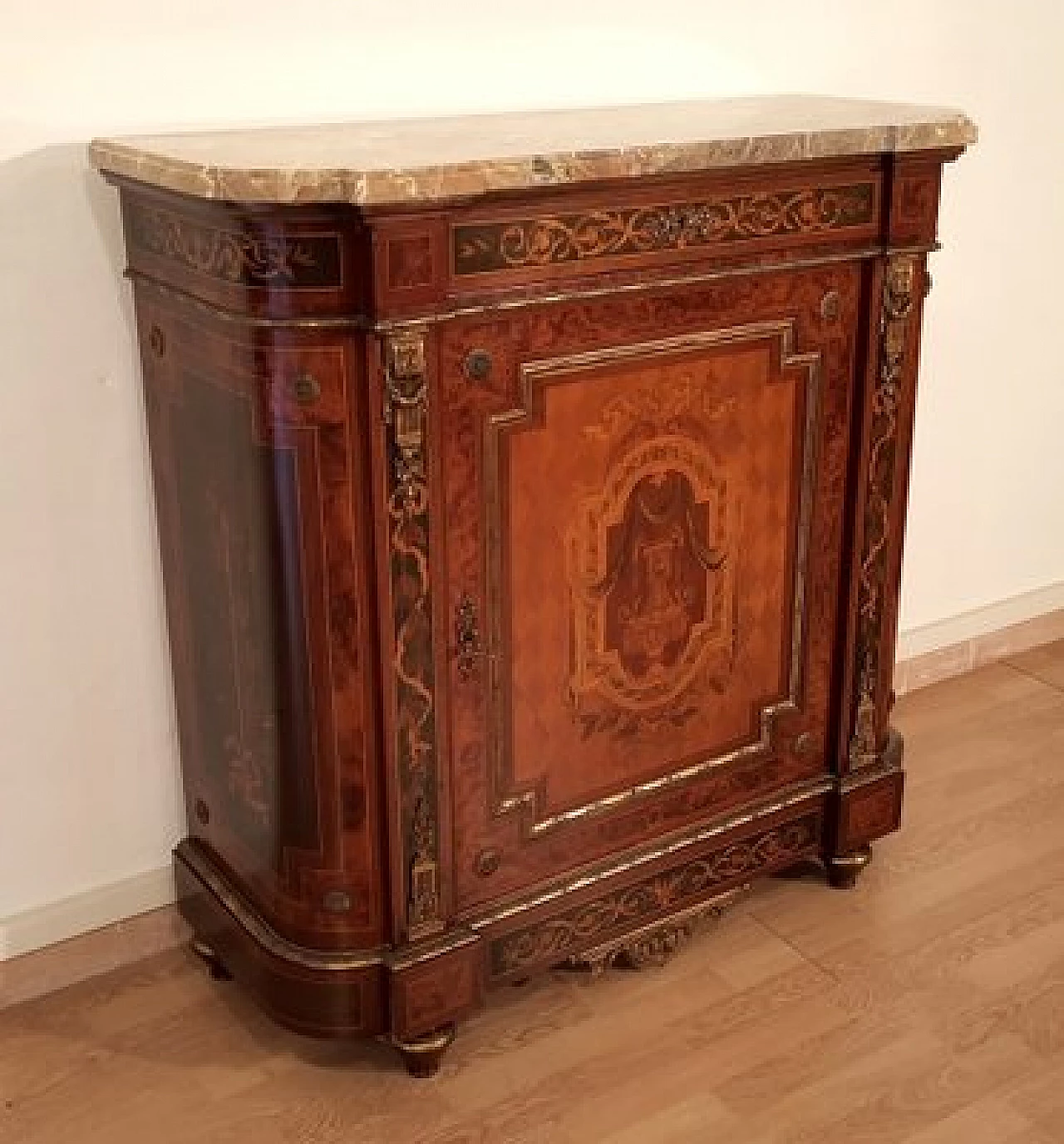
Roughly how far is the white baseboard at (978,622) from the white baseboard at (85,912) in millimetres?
1547

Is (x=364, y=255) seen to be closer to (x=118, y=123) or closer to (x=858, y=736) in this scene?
(x=118, y=123)

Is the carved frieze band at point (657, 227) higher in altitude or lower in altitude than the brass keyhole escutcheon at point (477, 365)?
higher

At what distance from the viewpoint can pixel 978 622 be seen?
319cm

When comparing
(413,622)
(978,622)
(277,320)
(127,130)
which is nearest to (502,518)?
(413,622)

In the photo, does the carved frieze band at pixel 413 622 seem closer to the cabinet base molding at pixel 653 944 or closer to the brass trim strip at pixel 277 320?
the brass trim strip at pixel 277 320

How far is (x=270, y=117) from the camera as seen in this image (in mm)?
2010

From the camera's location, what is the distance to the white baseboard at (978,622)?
309 cm

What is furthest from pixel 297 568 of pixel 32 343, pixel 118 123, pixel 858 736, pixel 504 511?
pixel 858 736

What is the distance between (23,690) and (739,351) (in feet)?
3.58

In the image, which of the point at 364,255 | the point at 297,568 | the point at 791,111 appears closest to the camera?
the point at 364,255

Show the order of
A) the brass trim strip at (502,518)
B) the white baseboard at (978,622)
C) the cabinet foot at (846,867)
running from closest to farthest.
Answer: the brass trim strip at (502,518)
the cabinet foot at (846,867)
the white baseboard at (978,622)

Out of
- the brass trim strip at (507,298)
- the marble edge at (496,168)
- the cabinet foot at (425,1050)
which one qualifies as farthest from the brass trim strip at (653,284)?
the cabinet foot at (425,1050)

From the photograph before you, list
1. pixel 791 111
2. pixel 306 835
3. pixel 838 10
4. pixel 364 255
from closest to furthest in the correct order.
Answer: pixel 364 255
pixel 306 835
pixel 791 111
pixel 838 10

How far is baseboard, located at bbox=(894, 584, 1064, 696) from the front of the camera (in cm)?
309
